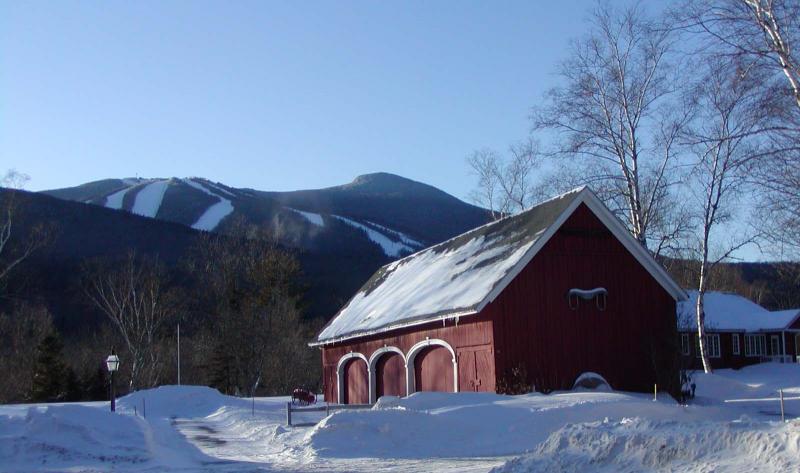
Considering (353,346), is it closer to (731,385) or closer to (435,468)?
(731,385)

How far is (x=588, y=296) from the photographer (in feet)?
84.6

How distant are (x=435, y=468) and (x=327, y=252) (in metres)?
111

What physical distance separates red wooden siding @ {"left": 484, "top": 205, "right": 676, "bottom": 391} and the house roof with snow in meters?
25.1

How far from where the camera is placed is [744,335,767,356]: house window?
54344 millimetres

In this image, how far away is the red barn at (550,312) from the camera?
24.7 m

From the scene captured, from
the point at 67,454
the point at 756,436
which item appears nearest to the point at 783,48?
the point at 756,436

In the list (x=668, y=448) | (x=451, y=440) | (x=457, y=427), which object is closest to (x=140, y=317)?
(x=457, y=427)

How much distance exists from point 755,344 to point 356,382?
3146 cm

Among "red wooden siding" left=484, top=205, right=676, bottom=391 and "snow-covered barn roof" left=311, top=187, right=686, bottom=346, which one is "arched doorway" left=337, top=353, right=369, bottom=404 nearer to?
"snow-covered barn roof" left=311, top=187, right=686, bottom=346

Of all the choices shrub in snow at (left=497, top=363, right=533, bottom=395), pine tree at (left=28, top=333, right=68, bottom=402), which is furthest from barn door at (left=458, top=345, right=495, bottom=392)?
pine tree at (left=28, top=333, right=68, bottom=402)

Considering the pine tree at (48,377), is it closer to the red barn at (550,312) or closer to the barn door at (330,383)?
the barn door at (330,383)

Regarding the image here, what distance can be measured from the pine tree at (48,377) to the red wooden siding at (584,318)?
34.8 m

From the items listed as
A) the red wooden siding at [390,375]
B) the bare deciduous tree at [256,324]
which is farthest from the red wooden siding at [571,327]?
the bare deciduous tree at [256,324]

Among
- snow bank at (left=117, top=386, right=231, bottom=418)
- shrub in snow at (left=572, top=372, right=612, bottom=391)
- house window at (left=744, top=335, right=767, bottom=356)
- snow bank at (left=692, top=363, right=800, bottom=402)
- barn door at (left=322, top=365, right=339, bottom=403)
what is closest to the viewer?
shrub in snow at (left=572, top=372, right=612, bottom=391)
